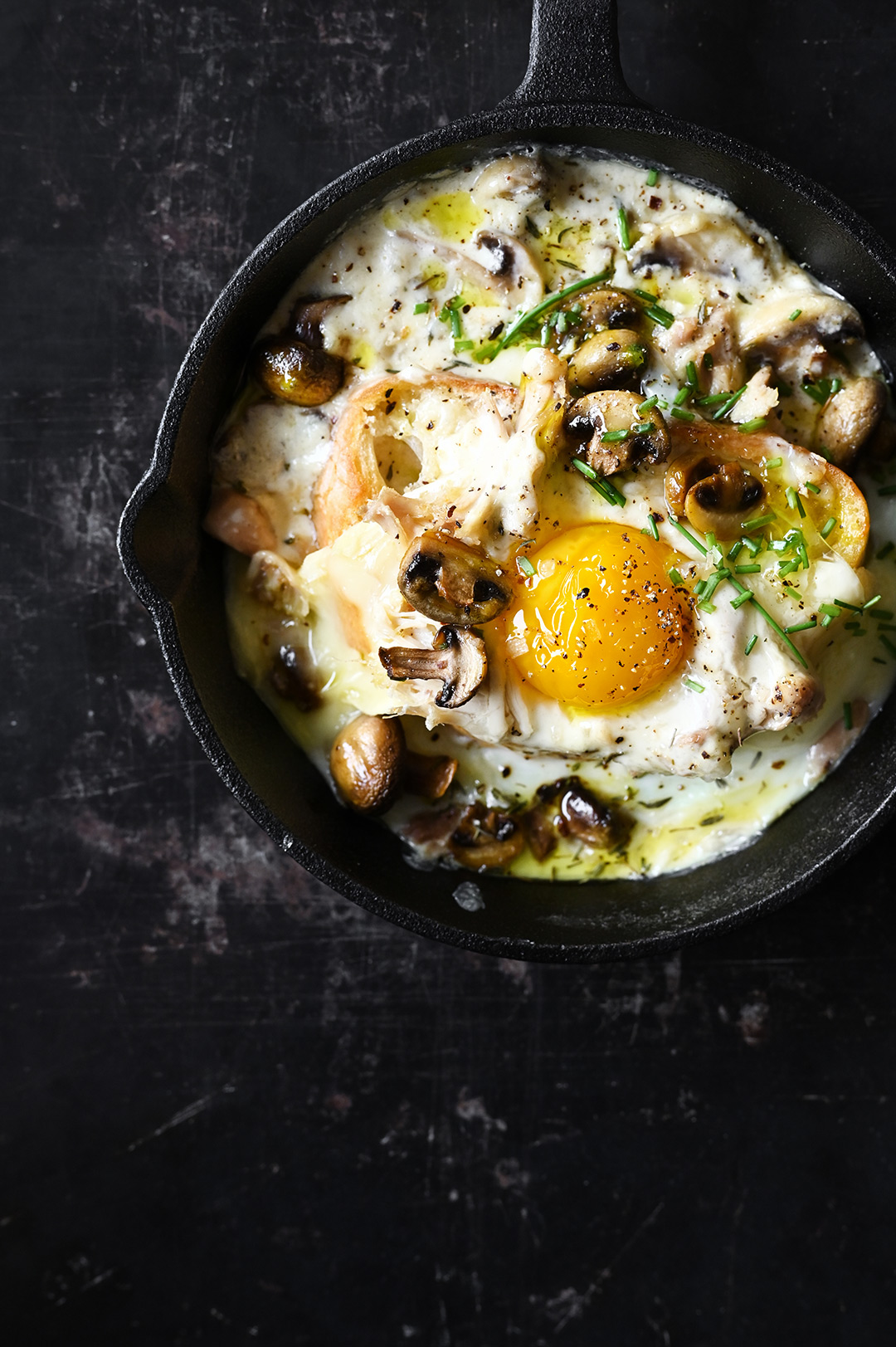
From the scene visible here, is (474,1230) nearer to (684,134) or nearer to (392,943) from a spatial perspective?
(392,943)

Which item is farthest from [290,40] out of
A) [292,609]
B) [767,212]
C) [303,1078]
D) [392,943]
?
[303,1078]

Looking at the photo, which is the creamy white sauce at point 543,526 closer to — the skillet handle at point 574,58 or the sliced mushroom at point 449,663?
the sliced mushroom at point 449,663

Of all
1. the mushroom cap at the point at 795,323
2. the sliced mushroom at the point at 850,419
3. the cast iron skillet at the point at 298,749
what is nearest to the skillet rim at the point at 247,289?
the cast iron skillet at the point at 298,749

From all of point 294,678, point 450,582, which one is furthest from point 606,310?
point 294,678

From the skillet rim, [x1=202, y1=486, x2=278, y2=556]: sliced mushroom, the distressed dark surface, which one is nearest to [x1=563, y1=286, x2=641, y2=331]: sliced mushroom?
the skillet rim

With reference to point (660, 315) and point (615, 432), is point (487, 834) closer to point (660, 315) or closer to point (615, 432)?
point (615, 432)
